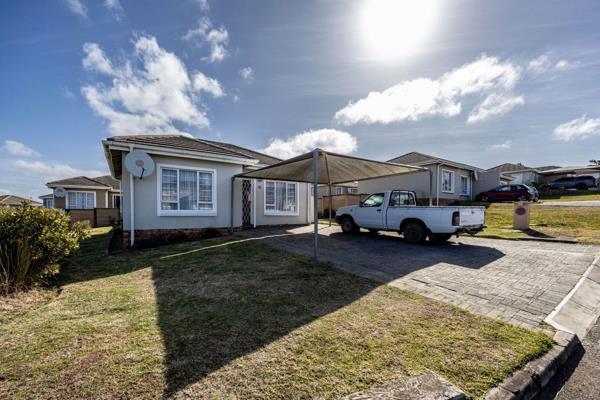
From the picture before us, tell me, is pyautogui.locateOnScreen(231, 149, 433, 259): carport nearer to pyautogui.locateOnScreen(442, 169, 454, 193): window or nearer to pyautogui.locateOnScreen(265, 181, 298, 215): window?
pyautogui.locateOnScreen(265, 181, 298, 215): window

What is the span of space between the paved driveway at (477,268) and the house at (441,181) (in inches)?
415

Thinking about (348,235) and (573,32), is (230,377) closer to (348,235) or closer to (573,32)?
(348,235)

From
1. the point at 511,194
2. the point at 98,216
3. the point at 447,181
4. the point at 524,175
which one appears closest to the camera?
the point at 98,216

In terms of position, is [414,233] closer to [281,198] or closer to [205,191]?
[281,198]

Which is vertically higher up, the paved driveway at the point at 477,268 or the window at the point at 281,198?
the window at the point at 281,198

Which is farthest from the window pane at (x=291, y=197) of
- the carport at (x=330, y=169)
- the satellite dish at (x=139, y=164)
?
the satellite dish at (x=139, y=164)

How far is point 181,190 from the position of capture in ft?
32.8

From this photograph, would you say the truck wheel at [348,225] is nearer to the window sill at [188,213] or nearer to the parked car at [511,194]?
the window sill at [188,213]

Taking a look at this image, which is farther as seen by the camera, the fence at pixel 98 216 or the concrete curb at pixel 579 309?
the fence at pixel 98 216

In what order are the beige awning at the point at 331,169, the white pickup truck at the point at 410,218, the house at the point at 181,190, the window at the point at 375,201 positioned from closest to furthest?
the white pickup truck at the point at 410,218
the beige awning at the point at 331,169
the house at the point at 181,190
the window at the point at 375,201

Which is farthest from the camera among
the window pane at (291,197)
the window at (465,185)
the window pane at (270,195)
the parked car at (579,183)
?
the parked car at (579,183)

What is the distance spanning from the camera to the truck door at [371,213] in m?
10.1

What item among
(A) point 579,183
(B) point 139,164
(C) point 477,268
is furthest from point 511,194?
(B) point 139,164

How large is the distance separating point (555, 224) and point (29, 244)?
705 inches
